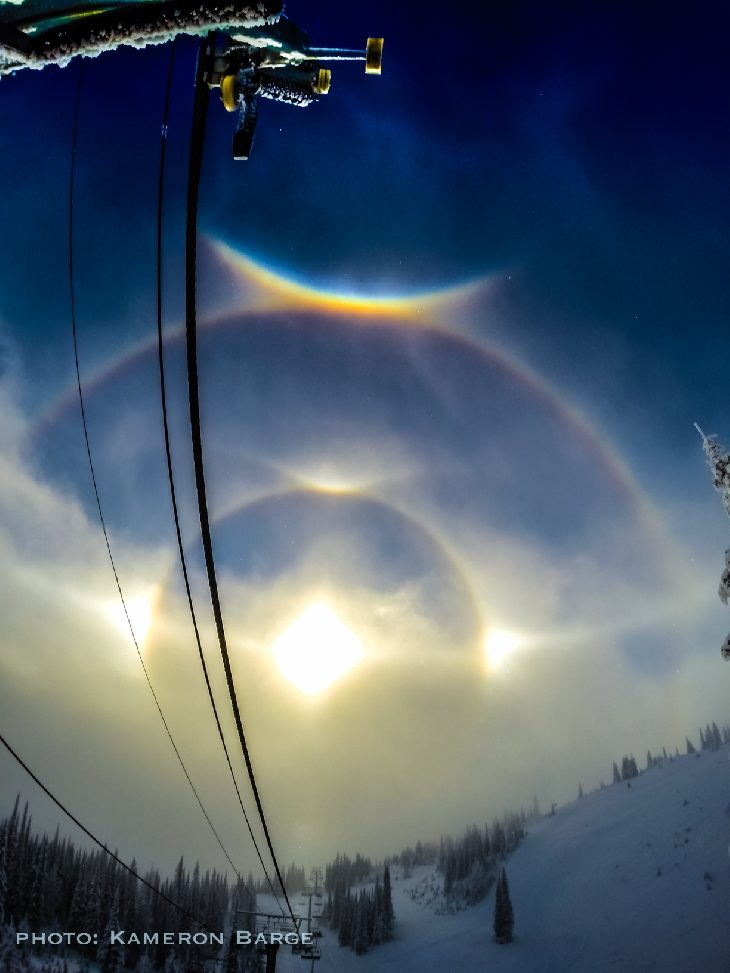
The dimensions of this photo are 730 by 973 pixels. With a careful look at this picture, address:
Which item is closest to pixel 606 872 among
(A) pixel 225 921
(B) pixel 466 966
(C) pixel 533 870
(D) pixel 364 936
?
(C) pixel 533 870

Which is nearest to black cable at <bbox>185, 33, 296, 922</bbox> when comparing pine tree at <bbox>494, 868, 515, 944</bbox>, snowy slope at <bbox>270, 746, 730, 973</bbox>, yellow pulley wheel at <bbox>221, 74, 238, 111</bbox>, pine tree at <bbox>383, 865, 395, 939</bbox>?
yellow pulley wheel at <bbox>221, 74, 238, 111</bbox>

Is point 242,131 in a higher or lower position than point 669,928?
higher

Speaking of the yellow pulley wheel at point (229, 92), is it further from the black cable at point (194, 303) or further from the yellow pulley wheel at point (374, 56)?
the yellow pulley wheel at point (374, 56)

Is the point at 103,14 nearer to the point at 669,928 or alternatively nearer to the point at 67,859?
the point at 669,928

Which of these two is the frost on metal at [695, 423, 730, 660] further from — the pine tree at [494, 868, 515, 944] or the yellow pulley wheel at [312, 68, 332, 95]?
the pine tree at [494, 868, 515, 944]

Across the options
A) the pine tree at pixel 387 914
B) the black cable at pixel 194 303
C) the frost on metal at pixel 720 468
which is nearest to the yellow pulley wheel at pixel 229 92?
the black cable at pixel 194 303
